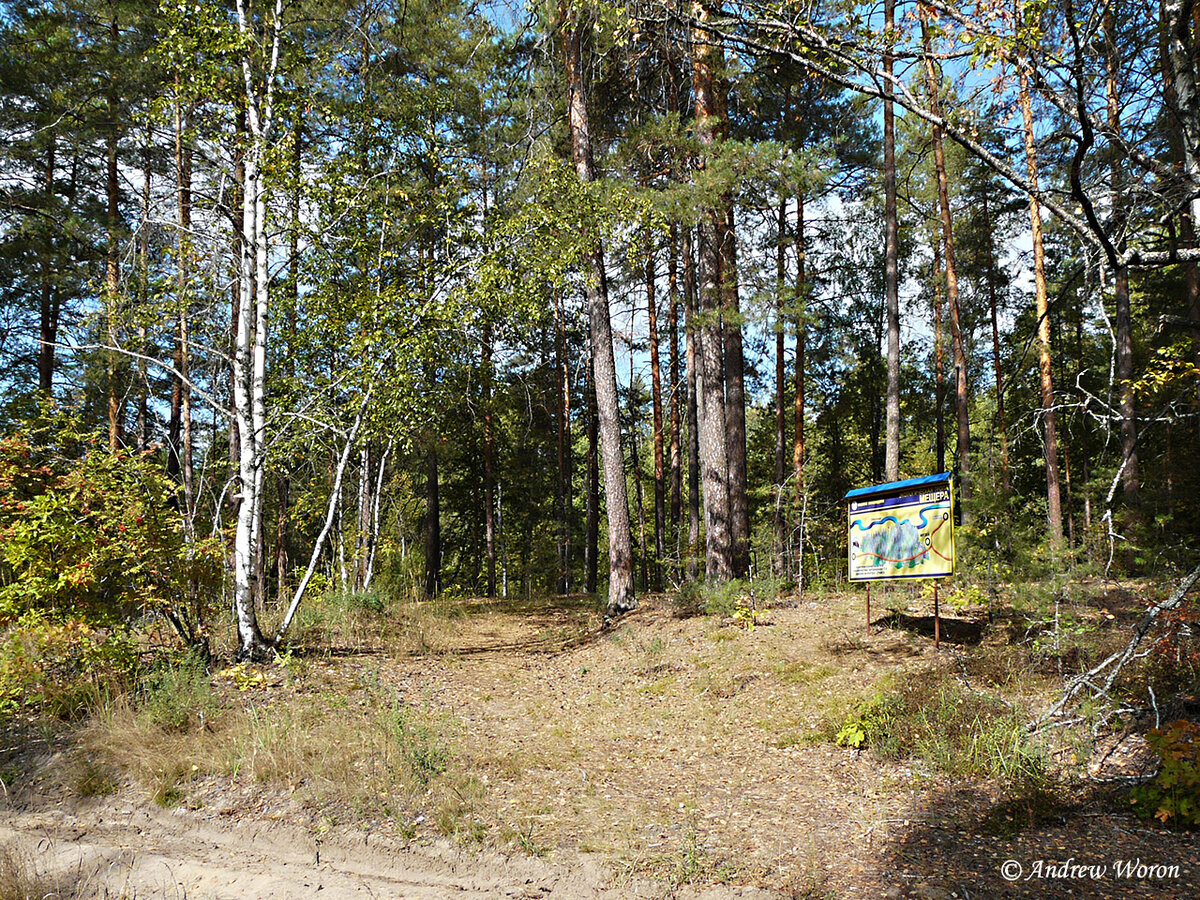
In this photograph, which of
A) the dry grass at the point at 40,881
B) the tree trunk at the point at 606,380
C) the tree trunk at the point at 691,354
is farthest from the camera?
the tree trunk at the point at 691,354

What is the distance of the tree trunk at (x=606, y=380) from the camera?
11461 millimetres

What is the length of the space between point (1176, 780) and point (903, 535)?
12.7 feet

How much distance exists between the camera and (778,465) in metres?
18.7

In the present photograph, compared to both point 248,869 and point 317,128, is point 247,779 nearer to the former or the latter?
point 248,869

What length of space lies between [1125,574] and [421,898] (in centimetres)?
1059

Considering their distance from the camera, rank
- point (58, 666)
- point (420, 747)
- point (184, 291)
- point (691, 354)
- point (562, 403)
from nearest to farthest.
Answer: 1. point (420, 747)
2. point (58, 666)
3. point (184, 291)
4. point (691, 354)
5. point (562, 403)

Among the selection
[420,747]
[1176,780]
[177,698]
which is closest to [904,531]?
[1176,780]

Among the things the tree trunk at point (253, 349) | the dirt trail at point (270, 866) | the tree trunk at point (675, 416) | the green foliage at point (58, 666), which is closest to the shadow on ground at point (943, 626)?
the dirt trail at point (270, 866)

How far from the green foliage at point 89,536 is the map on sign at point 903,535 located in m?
7.65

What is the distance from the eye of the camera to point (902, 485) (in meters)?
7.66

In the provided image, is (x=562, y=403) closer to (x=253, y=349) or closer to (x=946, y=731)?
(x=253, y=349)

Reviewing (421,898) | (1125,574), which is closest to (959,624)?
(1125,574)

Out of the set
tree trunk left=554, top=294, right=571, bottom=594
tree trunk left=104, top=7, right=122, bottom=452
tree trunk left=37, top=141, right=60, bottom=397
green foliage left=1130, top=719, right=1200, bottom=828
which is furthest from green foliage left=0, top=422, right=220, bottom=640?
tree trunk left=554, top=294, right=571, bottom=594

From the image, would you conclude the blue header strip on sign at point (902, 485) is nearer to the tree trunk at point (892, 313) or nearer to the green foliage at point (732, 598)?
the green foliage at point (732, 598)
